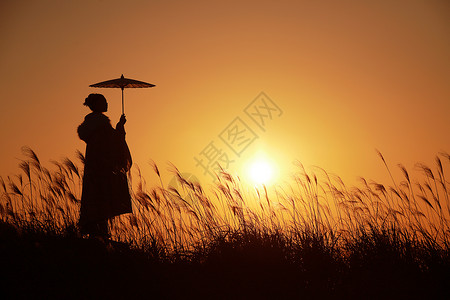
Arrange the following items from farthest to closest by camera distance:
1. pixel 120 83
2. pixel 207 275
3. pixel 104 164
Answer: pixel 120 83
pixel 104 164
pixel 207 275

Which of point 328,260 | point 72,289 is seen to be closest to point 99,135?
point 72,289

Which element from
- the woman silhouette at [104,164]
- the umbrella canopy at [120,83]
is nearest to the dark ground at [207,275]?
the woman silhouette at [104,164]

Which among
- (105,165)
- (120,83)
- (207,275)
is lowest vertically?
(207,275)

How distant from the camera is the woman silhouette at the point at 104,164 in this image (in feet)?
21.0

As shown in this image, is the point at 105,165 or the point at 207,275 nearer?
the point at 207,275

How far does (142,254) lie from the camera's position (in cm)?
548

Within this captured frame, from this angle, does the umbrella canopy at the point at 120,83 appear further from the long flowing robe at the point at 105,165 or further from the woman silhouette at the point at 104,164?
the long flowing robe at the point at 105,165

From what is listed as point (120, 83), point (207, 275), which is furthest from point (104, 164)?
point (207, 275)

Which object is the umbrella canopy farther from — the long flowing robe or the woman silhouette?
the long flowing robe

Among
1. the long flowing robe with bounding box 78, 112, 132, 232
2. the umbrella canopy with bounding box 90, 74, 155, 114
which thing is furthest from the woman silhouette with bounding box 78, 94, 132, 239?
the umbrella canopy with bounding box 90, 74, 155, 114

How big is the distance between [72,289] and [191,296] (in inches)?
43.5

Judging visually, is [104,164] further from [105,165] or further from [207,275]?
[207,275]

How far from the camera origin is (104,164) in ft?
21.6

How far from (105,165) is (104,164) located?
18mm
